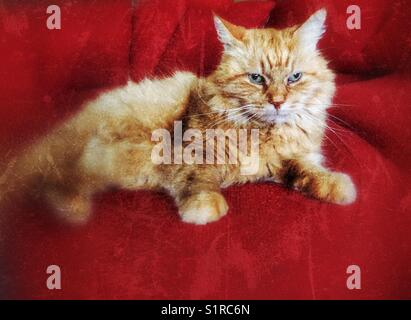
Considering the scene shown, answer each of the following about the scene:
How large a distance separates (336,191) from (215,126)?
0.35 m

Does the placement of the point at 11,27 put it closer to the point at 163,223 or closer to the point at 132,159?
the point at 132,159

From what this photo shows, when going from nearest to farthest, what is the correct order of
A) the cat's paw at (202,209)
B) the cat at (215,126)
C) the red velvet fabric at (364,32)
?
the cat's paw at (202,209) → the cat at (215,126) → the red velvet fabric at (364,32)

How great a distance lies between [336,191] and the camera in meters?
1.17

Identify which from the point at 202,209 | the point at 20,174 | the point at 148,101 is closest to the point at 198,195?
the point at 202,209

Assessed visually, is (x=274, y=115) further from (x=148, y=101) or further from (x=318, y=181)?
(x=148, y=101)

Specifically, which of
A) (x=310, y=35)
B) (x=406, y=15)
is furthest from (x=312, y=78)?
(x=406, y=15)

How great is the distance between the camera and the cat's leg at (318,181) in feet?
3.83

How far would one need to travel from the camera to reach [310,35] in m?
1.24

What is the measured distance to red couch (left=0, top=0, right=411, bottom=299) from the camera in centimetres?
110

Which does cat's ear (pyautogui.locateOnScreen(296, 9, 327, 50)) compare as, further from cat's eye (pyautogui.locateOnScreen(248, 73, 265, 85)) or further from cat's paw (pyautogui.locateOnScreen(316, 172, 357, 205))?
cat's paw (pyautogui.locateOnScreen(316, 172, 357, 205))

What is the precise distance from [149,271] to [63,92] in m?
0.53

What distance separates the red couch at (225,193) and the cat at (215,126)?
0.13ft

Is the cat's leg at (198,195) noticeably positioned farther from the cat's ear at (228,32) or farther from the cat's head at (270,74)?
the cat's ear at (228,32)

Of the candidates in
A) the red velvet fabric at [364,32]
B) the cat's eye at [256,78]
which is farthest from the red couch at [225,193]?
the cat's eye at [256,78]
